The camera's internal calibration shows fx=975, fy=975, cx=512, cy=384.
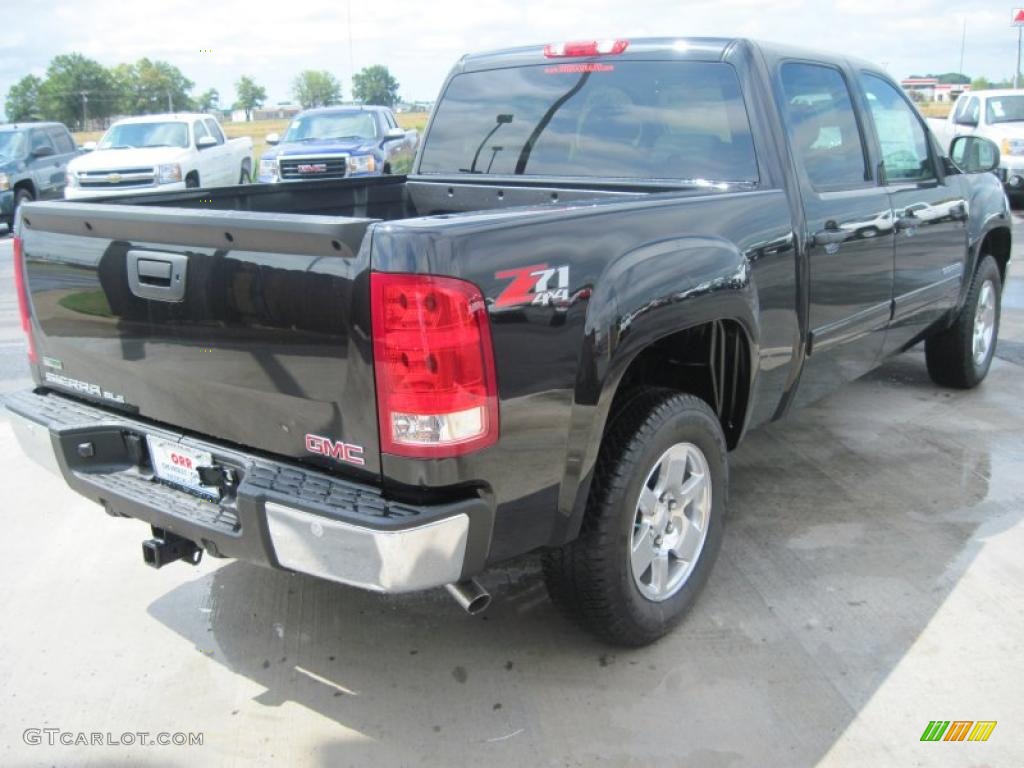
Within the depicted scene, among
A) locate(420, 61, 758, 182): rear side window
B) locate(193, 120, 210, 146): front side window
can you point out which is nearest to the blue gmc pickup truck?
locate(193, 120, 210, 146): front side window

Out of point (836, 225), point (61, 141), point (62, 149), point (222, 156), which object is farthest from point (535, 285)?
point (61, 141)

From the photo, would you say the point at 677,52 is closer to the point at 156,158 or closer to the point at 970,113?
the point at 156,158

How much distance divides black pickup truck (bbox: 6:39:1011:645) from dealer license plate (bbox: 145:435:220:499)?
0.04 ft

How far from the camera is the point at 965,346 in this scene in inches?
225

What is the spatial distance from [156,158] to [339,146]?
3.17m

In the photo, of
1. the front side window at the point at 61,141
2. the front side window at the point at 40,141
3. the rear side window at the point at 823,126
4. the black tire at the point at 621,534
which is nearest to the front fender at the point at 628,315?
the black tire at the point at 621,534

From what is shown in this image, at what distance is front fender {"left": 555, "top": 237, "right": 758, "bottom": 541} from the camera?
8.69 ft

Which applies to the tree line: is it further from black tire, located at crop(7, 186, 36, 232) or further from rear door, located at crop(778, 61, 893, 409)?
rear door, located at crop(778, 61, 893, 409)

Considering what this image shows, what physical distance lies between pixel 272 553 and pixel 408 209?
2.58 m

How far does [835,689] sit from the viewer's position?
2.92m

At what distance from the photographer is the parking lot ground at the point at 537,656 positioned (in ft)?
8.88

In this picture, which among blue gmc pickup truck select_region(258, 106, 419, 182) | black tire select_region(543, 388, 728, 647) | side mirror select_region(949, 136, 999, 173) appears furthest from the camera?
blue gmc pickup truck select_region(258, 106, 419, 182)

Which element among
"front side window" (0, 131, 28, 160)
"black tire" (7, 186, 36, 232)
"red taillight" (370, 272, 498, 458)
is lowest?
"black tire" (7, 186, 36, 232)

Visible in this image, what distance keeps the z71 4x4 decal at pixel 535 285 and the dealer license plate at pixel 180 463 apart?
100cm
